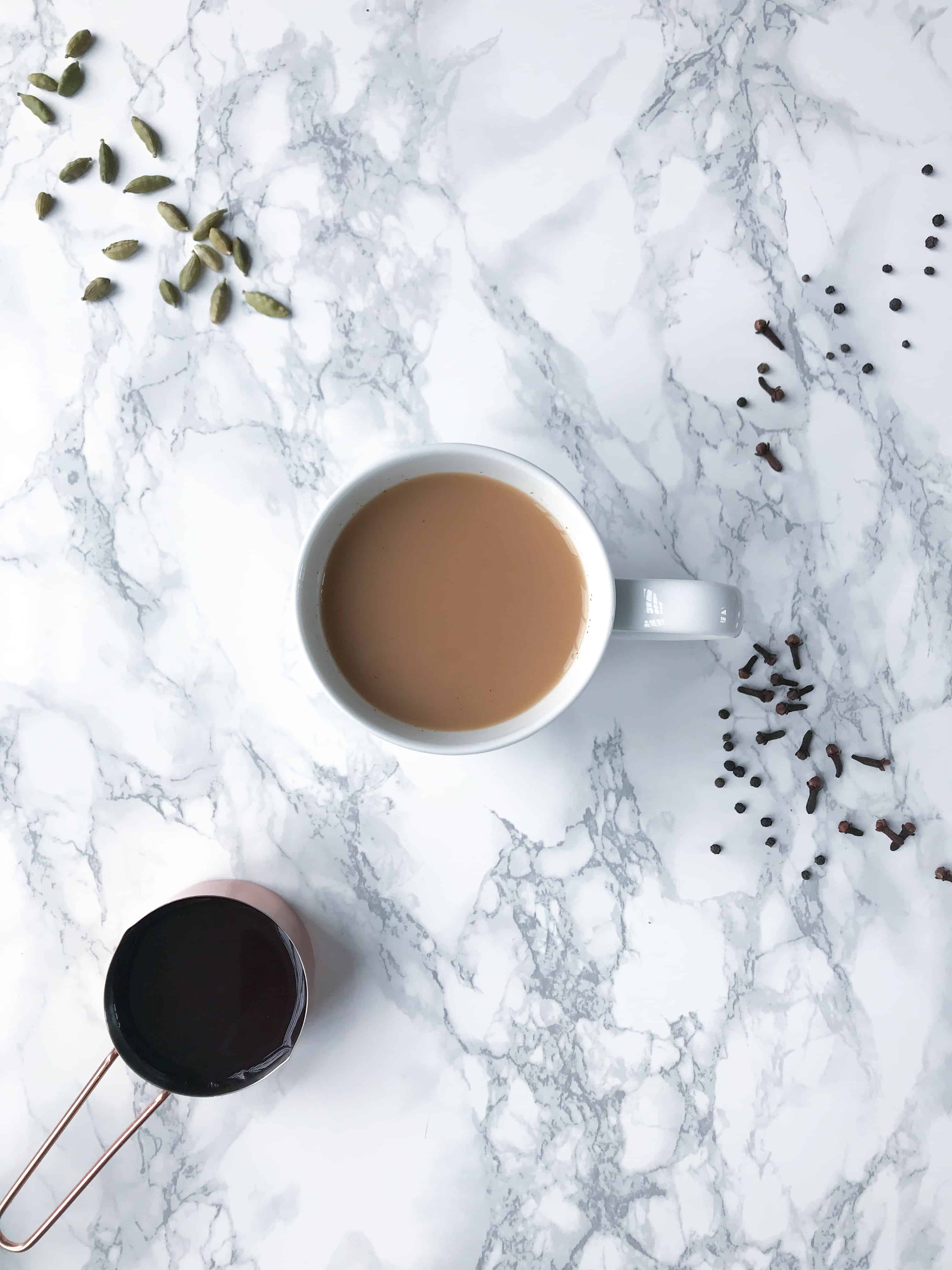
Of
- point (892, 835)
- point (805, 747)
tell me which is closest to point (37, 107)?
point (805, 747)

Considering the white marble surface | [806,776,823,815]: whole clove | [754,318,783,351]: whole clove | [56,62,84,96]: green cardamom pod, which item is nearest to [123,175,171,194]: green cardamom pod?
the white marble surface

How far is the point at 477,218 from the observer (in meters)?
1.08

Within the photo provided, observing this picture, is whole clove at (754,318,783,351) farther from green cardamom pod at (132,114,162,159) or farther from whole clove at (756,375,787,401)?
green cardamom pod at (132,114,162,159)

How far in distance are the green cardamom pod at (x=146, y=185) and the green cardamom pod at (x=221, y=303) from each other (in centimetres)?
12

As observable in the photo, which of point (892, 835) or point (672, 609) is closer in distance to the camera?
point (672, 609)

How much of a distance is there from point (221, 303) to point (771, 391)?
24.5 inches

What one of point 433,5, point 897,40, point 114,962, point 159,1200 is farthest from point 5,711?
point 897,40

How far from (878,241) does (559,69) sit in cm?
41

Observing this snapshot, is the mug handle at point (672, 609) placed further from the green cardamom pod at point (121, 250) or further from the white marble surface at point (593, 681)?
the green cardamom pod at point (121, 250)

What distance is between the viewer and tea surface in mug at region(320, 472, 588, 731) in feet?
3.06

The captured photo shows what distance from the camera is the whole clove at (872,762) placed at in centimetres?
109

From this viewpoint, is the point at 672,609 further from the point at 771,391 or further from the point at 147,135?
the point at 147,135

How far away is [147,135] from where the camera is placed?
3.49 ft

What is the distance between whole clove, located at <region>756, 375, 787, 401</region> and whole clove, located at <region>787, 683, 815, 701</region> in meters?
0.33
